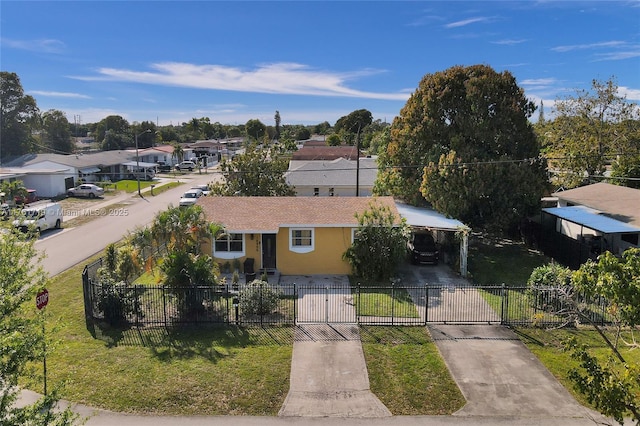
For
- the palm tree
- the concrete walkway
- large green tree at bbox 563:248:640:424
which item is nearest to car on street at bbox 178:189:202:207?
the concrete walkway

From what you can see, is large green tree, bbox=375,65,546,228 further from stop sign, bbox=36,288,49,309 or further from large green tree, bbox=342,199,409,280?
stop sign, bbox=36,288,49,309

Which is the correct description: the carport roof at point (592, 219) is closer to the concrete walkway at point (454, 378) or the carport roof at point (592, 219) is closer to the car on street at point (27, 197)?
the concrete walkway at point (454, 378)

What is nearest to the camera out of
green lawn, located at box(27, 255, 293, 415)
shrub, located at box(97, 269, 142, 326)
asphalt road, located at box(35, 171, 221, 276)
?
green lawn, located at box(27, 255, 293, 415)

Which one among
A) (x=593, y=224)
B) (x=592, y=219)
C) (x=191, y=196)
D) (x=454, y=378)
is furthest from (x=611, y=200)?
(x=191, y=196)

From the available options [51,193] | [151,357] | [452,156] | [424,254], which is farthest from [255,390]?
[51,193]

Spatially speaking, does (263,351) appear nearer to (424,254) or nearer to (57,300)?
(57,300)

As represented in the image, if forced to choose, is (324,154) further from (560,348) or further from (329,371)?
(329,371)
